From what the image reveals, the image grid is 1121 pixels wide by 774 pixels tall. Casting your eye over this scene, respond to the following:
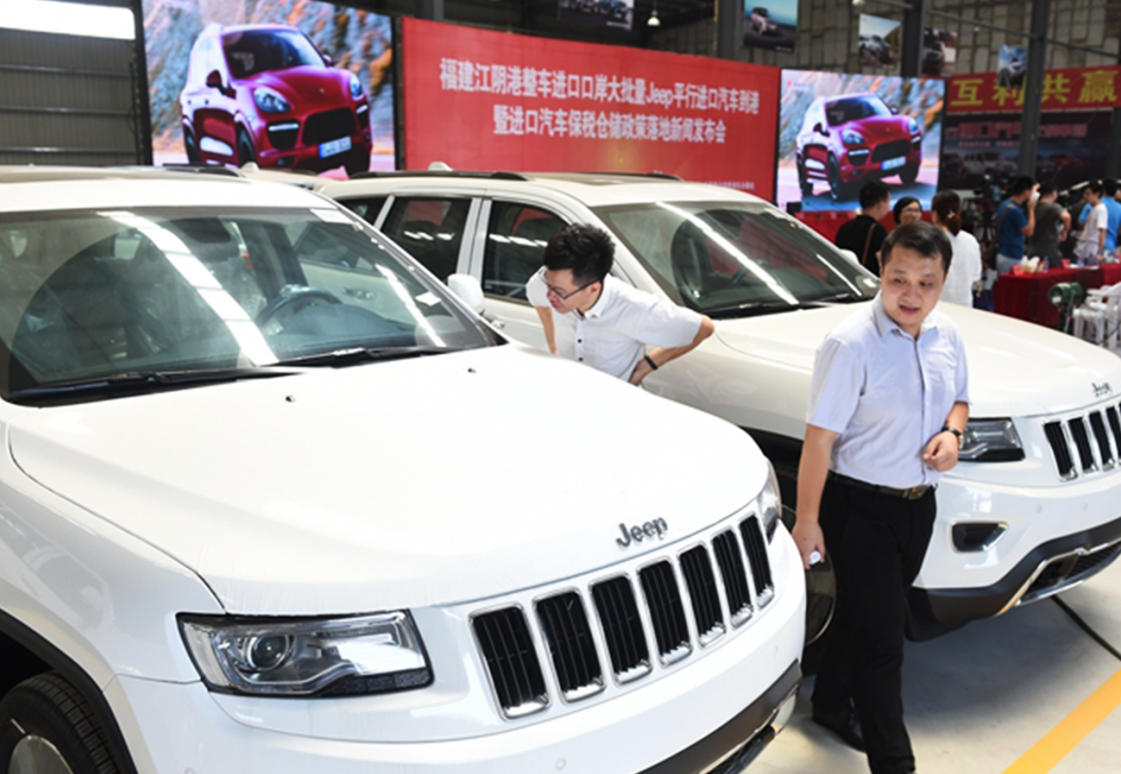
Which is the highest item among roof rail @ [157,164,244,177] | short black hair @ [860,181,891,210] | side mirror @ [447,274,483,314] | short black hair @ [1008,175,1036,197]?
roof rail @ [157,164,244,177]

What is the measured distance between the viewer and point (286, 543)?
1800 millimetres

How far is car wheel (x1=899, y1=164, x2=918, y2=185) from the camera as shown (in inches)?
652

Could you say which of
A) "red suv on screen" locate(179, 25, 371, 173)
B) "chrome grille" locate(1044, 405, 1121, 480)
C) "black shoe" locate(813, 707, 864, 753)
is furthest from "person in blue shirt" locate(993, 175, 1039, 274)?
"black shoe" locate(813, 707, 864, 753)

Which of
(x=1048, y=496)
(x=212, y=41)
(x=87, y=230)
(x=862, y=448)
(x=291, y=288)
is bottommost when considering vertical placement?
(x=1048, y=496)

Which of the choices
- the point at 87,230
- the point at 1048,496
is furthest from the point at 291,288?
the point at 1048,496

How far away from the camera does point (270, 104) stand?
9172mm

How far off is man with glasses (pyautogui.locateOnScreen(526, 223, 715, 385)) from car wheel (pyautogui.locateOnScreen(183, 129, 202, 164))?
239 inches

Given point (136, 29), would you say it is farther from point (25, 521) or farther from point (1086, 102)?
point (1086, 102)

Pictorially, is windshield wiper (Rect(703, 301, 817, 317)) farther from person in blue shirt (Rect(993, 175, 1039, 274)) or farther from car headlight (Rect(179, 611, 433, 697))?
person in blue shirt (Rect(993, 175, 1039, 274))

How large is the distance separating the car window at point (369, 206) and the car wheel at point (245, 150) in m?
4.12

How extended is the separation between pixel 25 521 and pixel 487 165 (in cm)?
935

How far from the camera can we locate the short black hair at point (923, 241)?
276 centimetres

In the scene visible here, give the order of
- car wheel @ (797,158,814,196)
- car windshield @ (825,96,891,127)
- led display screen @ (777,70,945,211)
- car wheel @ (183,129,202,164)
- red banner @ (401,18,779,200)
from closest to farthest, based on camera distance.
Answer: car wheel @ (183,129,202,164), red banner @ (401,18,779,200), led display screen @ (777,70,945,211), car wheel @ (797,158,814,196), car windshield @ (825,96,891,127)

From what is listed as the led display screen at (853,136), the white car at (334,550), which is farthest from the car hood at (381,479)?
the led display screen at (853,136)
